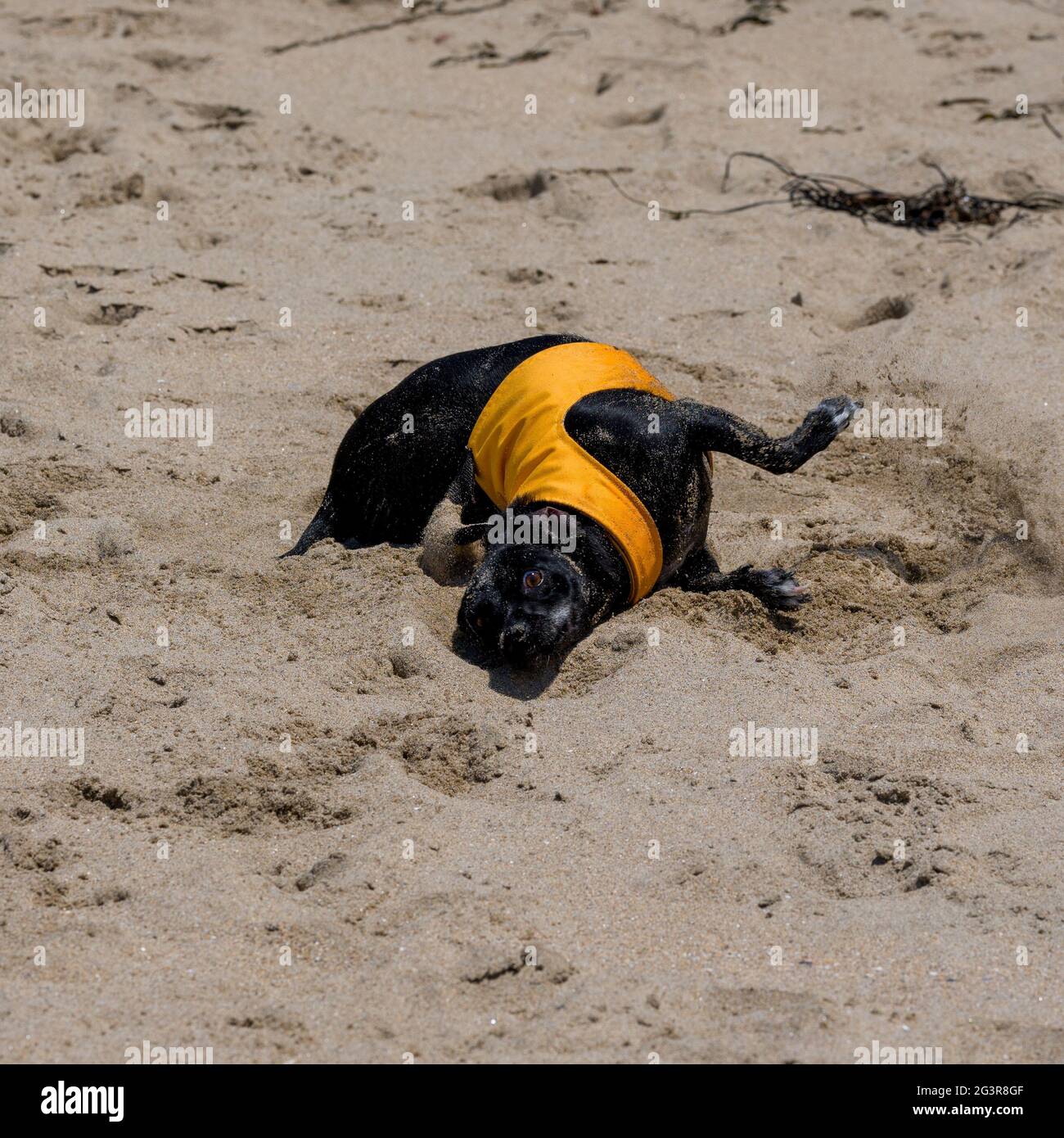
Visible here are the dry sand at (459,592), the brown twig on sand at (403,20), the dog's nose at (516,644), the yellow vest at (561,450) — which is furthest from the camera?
the brown twig on sand at (403,20)

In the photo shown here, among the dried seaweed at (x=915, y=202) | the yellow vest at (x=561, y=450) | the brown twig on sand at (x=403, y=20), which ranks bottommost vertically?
the yellow vest at (x=561, y=450)

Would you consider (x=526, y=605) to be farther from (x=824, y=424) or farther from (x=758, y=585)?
(x=824, y=424)

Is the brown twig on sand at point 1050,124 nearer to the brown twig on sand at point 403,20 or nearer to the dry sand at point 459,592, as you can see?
the dry sand at point 459,592

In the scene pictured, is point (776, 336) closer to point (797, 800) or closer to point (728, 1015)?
point (797, 800)

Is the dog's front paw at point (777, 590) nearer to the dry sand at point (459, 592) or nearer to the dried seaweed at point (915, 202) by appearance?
the dry sand at point (459, 592)

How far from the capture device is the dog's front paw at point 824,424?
4.60 metres

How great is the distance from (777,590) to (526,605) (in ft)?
2.54

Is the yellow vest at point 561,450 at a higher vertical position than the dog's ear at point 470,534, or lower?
higher

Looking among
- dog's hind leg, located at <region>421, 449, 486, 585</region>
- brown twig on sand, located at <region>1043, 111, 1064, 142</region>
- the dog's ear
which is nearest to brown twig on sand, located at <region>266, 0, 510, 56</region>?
brown twig on sand, located at <region>1043, 111, 1064, 142</region>

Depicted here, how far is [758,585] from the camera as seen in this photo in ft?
14.5

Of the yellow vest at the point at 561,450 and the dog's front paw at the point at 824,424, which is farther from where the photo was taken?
the dog's front paw at the point at 824,424

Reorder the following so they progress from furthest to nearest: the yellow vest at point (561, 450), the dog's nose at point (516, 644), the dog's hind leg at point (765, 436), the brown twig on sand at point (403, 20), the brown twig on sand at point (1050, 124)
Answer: the brown twig on sand at point (403, 20)
the brown twig on sand at point (1050, 124)
the dog's hind leg at point (765, 436)
the yellow vest at point (561, 450)
the dog's nose at point (516, 644)

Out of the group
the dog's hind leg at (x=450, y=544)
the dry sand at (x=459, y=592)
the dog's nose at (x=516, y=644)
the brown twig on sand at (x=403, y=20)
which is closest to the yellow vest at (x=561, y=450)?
the dog's hind leg at (x=450, y=544)

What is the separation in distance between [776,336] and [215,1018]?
3.89m
